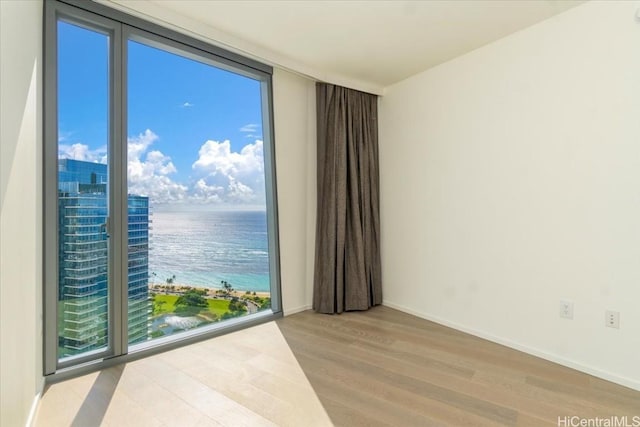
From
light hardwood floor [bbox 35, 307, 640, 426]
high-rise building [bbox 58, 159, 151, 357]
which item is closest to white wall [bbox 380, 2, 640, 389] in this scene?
light hardwood floor [bbox 35, 307, 640, 426]

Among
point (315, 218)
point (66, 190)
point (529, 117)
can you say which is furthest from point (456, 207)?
point (66, 190)

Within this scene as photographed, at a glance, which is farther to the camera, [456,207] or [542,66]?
[456,207]

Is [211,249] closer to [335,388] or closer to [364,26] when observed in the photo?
[335,388]

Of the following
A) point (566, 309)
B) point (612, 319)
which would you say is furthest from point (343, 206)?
point (612, 319)

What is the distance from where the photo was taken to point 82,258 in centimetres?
216

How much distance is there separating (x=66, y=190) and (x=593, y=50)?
3429mm

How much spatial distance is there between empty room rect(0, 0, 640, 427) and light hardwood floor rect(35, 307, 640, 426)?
0.6 inches

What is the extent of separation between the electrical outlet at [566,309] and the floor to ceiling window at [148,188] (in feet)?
7.33

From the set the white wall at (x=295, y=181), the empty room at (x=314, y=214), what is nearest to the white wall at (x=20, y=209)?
the empty room at (x=314, y=214)

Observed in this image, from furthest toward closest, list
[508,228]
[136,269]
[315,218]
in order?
[315,218] < [508,228] < [136,269]

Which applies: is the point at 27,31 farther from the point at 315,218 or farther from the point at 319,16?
the point at 315,218

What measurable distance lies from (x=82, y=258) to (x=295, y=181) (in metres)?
1.82

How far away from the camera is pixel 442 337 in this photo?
8.86 ft

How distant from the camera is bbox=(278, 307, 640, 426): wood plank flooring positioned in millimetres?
1688
